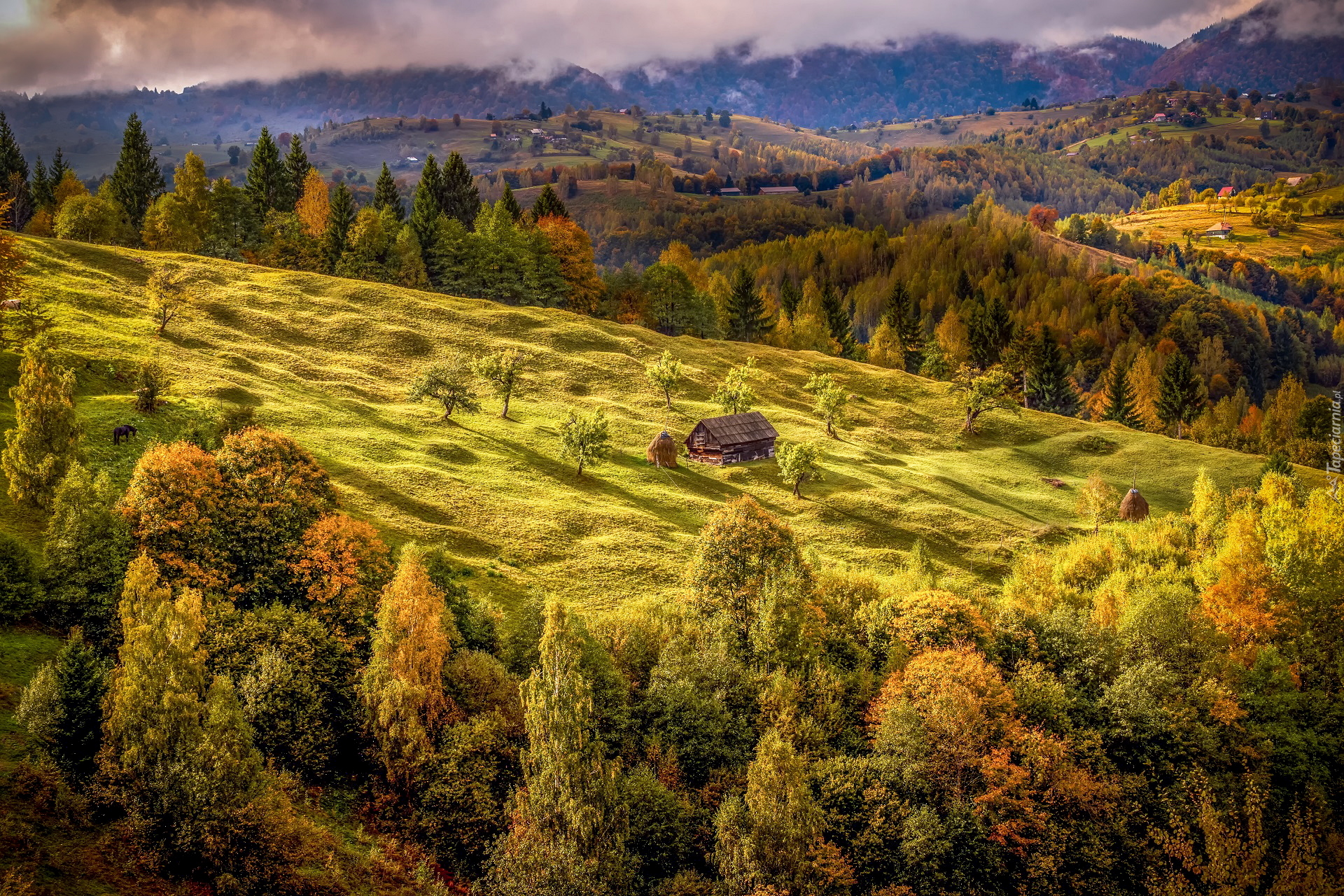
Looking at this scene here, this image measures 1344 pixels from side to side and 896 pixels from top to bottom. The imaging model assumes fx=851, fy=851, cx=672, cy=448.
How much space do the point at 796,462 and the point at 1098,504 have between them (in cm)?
2951

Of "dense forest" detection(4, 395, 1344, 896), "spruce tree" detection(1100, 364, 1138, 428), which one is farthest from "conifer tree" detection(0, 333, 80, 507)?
"spruce tree" detection(1100, 364, 1138, 428)

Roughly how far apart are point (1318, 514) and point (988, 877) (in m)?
34.1

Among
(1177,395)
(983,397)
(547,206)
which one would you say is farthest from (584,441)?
(1177,395)

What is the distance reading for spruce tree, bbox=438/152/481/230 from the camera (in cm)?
14262

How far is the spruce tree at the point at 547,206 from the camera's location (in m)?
138

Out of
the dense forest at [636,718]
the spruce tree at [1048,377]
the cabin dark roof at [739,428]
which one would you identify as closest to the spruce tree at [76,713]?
the dense forest at [636,718]

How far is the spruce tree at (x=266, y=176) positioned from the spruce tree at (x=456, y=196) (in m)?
24.7

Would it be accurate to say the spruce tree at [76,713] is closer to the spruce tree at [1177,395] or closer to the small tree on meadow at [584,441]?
the small tree on meadow at [584,441]

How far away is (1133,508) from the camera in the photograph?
80.7 m

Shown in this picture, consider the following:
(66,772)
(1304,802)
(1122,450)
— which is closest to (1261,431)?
(1122,450)

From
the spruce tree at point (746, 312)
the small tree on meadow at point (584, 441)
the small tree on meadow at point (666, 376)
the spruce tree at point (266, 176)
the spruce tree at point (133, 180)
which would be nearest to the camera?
the small tree on meadow at point (584, 441)

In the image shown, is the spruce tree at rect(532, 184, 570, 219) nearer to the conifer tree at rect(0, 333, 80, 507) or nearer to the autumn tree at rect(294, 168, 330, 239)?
the autumn tree at rect(294, 168, 330, 239)

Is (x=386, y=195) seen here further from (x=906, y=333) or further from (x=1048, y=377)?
(x=1048, y=377)

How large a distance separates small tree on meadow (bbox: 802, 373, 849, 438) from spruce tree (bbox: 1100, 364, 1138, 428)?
53.7 metres
